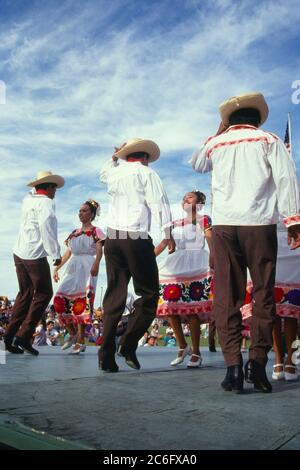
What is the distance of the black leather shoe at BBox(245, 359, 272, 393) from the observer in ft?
10.3

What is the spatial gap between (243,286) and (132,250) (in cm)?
136

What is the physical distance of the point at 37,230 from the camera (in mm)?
6492

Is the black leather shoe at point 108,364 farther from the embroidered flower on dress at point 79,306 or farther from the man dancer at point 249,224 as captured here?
the embroidered flower on dress at point 79,306

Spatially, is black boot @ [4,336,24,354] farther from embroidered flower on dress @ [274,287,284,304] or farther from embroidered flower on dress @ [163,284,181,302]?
embroidered flower on dress @ [274,287,284,304]

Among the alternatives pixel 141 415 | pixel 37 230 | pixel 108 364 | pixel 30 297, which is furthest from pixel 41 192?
pixel 141 415

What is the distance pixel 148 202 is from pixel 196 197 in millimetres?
1385

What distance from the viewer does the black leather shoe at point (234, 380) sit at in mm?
3045

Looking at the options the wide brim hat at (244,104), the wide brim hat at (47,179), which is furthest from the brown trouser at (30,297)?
the wide brim hat at (244,104)

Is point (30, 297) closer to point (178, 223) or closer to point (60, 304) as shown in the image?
point (60, 304)

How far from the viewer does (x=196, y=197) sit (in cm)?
577

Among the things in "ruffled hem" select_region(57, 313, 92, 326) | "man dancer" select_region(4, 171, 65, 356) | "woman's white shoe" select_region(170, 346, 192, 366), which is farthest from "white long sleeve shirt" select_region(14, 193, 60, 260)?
"woman's white shoe" select_region(170, 346, 192, 366)
